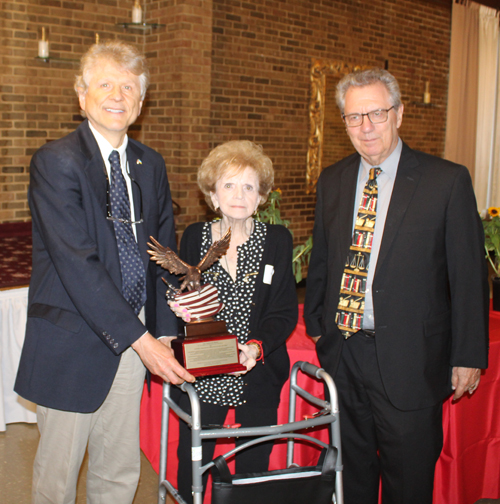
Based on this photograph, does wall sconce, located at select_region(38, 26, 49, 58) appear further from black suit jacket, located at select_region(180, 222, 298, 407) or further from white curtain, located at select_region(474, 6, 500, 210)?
white curtain, located at select_region(474, 6, 500, 210)

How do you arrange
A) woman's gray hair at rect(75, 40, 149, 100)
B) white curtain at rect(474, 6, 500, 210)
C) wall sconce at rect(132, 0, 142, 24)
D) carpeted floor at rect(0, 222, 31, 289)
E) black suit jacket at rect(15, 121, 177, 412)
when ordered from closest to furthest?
1. black suit jacket at rect(15, 121, 177, 412)
2. woman's gray hair at rect(75, 40, 149, 100)
3. carpeted floor at rect(0, 222, 31, 289)
4. wall sconce at rect(132, 0, 142, 24)
5. white curtain at rect(474, 6, 500, 210)

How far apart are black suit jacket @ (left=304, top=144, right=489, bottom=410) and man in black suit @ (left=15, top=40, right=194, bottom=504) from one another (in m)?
0.76

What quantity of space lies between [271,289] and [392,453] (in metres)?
0.73

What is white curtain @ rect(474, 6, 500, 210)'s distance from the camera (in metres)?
9.10

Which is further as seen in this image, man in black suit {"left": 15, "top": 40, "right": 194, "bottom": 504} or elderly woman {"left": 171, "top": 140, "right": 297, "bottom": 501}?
elderly woman {"left": 171, "top": 140, "right": 297, "bottom": 501}

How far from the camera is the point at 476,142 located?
30.3ft

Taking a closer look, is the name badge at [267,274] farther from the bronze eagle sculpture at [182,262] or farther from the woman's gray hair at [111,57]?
the woman's gray hair at [111,57]

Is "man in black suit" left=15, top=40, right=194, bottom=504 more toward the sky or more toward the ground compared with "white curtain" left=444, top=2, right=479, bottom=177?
more toward the ground

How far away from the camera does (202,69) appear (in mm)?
5520

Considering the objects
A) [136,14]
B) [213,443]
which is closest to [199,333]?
[213,443]

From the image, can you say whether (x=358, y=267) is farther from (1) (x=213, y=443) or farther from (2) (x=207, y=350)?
(1) (x=213, y=443)

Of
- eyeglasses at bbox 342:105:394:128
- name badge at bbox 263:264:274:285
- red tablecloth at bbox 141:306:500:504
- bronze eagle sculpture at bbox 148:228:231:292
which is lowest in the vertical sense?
red tablecloth at bbox 141:306:500:504

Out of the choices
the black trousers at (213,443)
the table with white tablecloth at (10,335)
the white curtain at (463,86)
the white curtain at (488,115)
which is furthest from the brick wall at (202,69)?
the black trousers at (213,443)

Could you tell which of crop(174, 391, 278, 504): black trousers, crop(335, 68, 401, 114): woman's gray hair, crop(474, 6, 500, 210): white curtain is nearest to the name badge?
crop(174, 391, 278, 504): black trousers
